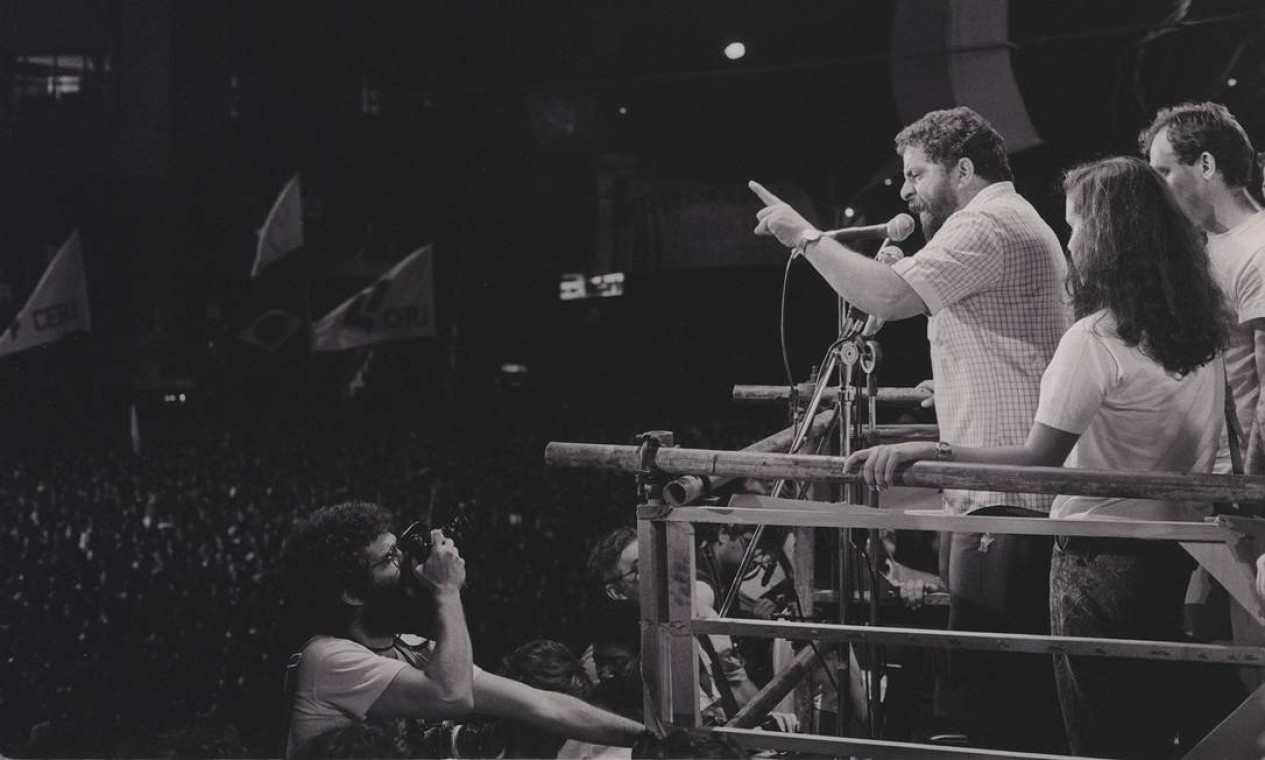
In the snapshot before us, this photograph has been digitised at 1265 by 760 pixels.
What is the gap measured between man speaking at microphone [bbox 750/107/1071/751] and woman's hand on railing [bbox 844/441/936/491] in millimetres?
486

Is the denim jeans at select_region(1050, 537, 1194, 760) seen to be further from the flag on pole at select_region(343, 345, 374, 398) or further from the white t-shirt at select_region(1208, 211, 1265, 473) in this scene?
the flag on pole at select_region(343, 345, 374, 398)

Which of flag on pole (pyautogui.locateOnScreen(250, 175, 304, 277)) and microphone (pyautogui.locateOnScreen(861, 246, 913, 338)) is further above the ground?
flag on pole (pyautogui.locateOnScreen(250, 175, 304, 277))

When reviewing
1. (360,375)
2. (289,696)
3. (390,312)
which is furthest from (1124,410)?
(360,375)

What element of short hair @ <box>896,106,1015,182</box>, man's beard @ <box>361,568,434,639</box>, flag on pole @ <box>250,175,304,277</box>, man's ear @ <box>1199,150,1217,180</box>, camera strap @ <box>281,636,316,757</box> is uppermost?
flag on pole @ <box>250,175,304,277</box>

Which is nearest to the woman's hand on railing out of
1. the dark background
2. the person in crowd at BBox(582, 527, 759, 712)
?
the person in crowd at BBox(582, 527, 759, 712)

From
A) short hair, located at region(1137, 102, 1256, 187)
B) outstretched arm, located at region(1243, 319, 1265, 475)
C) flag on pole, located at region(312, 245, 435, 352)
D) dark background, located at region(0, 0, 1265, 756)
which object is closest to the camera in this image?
outstretched arm, located at region(1243, 319, 1265, 475)

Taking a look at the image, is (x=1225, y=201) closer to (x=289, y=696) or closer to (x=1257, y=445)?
(x=1257, y=445)

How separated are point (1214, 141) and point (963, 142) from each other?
1.92 feet

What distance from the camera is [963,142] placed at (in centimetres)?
280

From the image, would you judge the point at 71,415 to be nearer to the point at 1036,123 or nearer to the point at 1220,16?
the point at 1036,123

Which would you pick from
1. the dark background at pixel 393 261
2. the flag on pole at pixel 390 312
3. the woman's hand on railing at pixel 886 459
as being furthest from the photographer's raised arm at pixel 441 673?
the flag on pole at pixel 390 312

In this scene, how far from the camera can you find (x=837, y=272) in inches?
104

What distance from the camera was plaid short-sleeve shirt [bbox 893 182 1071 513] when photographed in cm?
260

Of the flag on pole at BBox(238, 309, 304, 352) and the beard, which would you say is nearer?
the beard
